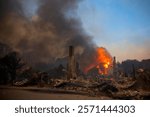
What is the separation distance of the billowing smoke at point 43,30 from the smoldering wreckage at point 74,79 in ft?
1.36

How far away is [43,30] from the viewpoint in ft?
29.6

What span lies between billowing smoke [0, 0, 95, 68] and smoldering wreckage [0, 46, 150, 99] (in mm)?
415

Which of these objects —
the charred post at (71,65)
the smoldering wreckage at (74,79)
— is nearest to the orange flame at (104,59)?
the smoldering wreckage at (74,79)

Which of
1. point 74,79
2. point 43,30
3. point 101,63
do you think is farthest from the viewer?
point 101,63

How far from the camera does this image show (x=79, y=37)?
9164 millimetres

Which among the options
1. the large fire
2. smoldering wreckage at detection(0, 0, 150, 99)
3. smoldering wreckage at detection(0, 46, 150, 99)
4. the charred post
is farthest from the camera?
the large fire

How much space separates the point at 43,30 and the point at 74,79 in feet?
7.67

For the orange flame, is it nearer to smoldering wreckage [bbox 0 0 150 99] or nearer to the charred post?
smoldering wreckage [bbox 0 0 150 99]

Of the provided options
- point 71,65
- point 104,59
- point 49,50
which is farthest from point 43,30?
point 104,59

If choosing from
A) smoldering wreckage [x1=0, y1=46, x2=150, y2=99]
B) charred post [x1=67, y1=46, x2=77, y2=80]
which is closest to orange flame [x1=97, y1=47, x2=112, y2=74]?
smoldering wreckage [x1=0, y1=46, x2=150, y2=99]

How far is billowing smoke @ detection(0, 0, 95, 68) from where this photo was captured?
28.6 feet

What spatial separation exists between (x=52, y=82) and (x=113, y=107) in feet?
12.4

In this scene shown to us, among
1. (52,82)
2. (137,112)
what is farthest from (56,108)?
(52,82)

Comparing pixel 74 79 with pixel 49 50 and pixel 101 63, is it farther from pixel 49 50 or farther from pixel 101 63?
pixel 101 63
